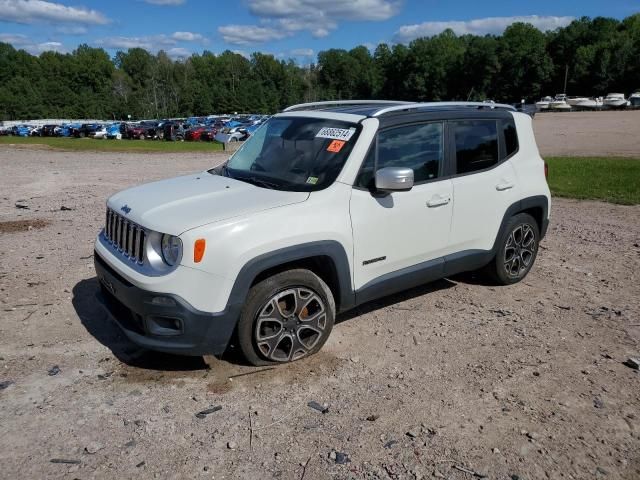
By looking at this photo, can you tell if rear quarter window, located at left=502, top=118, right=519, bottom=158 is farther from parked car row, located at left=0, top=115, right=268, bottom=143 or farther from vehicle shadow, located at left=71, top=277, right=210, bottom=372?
parked car row, located at left=0, top=115, right=268, bottom=143

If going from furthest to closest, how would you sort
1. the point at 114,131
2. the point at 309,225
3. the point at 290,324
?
the point at 114,131, the point at 290,324, the point at 309,225

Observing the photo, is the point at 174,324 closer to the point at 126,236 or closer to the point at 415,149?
the point at 126,236

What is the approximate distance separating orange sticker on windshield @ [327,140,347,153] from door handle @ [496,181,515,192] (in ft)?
5.87

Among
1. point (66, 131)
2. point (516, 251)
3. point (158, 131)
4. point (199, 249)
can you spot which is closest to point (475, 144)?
point (516, 251)

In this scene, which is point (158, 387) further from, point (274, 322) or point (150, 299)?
point (274, 322)

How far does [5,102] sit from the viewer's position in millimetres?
120312

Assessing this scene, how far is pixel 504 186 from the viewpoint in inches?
206

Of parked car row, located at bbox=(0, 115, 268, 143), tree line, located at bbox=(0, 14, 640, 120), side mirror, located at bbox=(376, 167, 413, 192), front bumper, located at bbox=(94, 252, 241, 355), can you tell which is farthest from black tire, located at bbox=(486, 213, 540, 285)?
tree line, located at bbox=(0, 14, 640, 120)

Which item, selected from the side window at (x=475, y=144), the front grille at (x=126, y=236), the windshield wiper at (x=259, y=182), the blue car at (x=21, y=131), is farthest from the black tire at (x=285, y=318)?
the blue car at (x=21, y=131)

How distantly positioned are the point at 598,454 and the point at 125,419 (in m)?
2.80

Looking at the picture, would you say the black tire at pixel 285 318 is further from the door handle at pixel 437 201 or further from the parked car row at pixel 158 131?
the parked car row at pixel 158 131

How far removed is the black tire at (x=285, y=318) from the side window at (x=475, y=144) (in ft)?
6.07

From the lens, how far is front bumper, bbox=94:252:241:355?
352 cm

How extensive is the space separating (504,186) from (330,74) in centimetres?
16809
